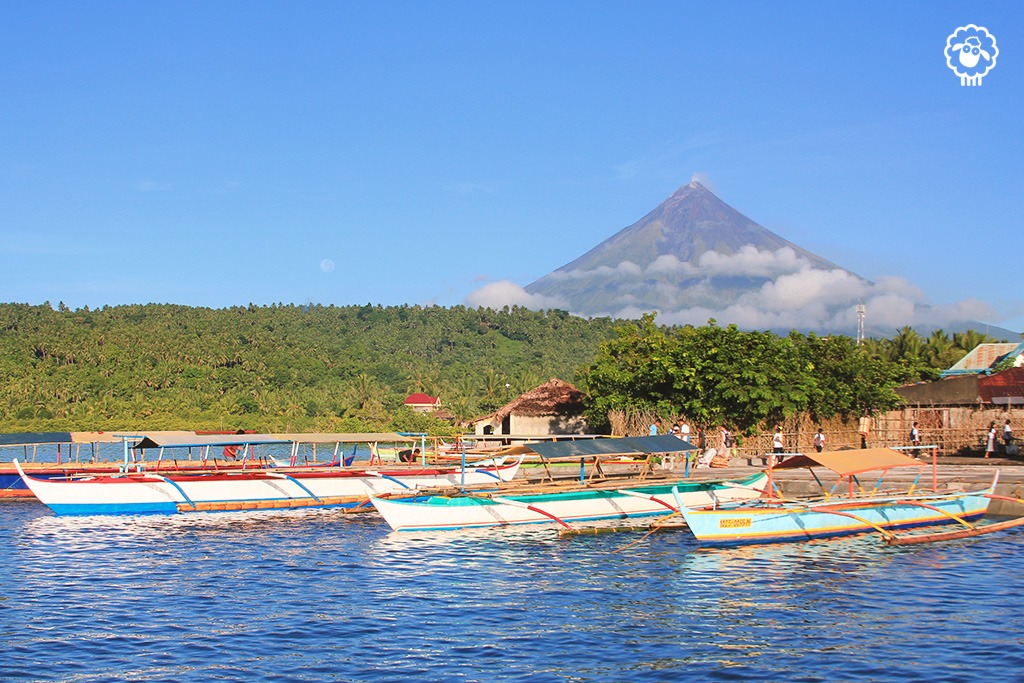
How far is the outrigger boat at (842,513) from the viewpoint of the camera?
25875 mm

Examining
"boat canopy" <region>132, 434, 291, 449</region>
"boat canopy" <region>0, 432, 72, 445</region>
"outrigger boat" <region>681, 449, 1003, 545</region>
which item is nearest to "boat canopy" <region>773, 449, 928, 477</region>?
"outrigger boat" <region>681, 449, 1003, 545</region>

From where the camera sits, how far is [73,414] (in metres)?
91.2

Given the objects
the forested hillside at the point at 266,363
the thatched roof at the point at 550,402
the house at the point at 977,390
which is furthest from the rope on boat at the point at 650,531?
the forested hillside at the point at 266,363

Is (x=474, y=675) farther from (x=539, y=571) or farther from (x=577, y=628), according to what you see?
(x=539, y=571)

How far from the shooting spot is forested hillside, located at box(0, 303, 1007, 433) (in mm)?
48312

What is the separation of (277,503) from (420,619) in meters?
17.4

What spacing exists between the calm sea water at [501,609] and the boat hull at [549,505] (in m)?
0.58

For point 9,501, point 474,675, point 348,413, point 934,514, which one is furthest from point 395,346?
point 474,675

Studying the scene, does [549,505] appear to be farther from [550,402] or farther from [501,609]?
[550,402]

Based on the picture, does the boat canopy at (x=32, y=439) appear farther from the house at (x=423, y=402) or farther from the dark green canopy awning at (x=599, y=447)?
the house at (x=423, y=402)

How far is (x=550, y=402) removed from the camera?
188ft

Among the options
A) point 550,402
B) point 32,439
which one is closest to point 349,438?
point 32,439

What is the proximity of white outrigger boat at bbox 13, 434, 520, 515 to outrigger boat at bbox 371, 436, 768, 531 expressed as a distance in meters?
4.10

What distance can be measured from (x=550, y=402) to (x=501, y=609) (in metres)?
36.9
